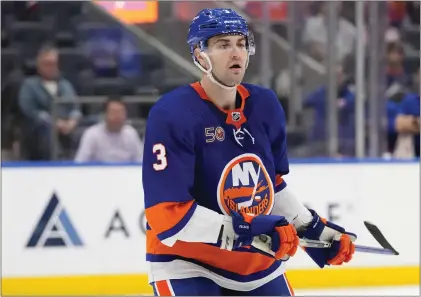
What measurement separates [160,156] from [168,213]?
13 cm

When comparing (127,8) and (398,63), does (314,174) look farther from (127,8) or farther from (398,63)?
(127,8)

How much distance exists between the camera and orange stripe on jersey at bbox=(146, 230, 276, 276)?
6.83 ft

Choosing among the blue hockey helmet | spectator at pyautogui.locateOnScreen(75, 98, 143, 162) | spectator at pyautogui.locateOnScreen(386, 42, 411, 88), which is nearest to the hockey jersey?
the blue hockey helmet

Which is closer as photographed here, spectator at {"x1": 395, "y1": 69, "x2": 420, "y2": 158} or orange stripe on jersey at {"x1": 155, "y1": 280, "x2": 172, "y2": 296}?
orange stripe on jersey at {"x1": 155, "y1": 280, "x2": 172, "y2": 296}

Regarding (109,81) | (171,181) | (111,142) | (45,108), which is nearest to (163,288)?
(171,181)

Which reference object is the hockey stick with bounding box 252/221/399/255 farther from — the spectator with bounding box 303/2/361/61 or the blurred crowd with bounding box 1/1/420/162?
the spectator with bounding box 303/2/361/61

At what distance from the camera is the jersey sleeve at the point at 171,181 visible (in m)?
1.99

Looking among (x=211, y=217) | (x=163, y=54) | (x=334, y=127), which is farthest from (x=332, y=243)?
(x=163, y=54)

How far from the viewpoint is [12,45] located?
4.89 meters

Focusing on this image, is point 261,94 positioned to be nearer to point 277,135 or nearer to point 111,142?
point 277,135

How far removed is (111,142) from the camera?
461 centimetres

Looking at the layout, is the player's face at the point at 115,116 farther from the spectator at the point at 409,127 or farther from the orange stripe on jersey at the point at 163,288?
the orange stripe on jersey at the point at 163,288

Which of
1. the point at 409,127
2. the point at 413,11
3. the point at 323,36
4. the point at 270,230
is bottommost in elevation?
the point at 409,127

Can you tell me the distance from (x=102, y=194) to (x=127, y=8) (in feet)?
4.26
